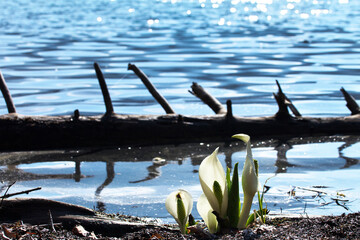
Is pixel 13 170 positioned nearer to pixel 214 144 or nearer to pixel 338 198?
pixel 214 144

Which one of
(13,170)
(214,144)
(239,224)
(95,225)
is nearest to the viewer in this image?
(239,224)

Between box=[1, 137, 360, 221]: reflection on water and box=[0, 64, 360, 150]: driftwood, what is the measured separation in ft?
0.45

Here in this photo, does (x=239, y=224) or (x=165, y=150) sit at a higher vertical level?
(x=239, y=224)

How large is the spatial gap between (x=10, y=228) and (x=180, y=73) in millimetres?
10145

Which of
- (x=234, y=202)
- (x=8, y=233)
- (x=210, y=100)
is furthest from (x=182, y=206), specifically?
(x=210, y=100)

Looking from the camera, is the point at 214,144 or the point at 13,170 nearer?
the point at 13,170

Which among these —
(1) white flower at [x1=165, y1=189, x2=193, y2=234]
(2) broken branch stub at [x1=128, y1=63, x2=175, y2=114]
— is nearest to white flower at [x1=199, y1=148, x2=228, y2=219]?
(1) white flower at [x1=165, y1=189, x2=193, y2=234]

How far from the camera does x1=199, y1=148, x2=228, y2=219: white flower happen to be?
10.6 ft

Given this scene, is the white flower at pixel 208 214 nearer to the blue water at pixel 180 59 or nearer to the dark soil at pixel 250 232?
the dark soil at pixel 250 232

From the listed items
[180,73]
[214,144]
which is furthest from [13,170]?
[180,73]

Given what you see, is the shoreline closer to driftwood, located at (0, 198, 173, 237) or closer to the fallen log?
driftwood, located at (0, 198, 173, 237)

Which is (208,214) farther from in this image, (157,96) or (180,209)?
(157,96)

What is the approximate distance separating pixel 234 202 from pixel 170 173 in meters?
2.77

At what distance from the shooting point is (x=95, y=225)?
11.8 ft
